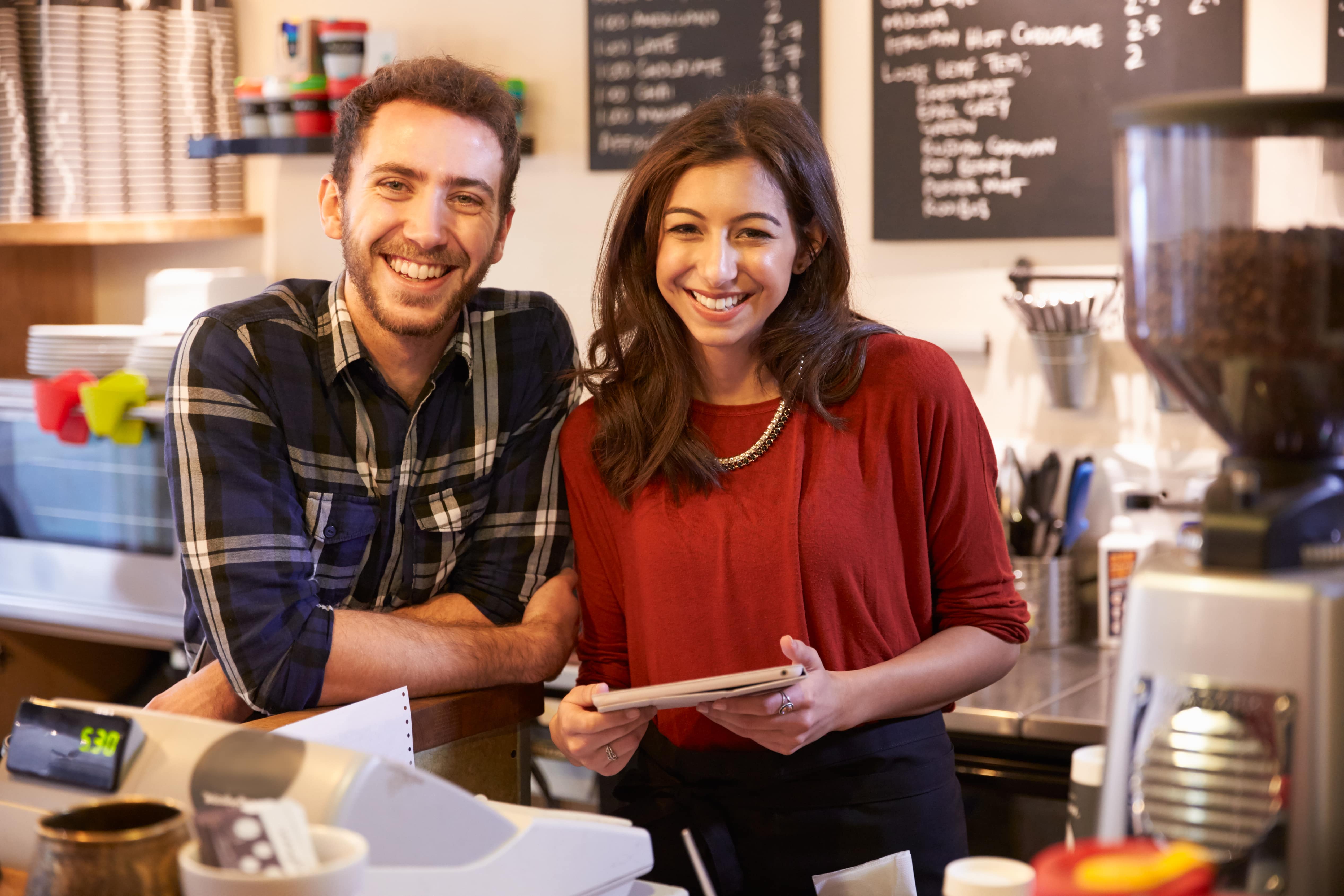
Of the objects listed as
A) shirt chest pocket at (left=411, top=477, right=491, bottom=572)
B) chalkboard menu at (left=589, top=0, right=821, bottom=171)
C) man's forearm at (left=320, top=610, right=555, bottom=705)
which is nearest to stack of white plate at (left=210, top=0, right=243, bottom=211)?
chalkboard menu at (left=589, top=0, right=821, bottom=171)

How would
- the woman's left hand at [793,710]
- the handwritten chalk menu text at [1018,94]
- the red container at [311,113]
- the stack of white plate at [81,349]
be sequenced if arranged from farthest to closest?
the red container at [311,113] < the stack of white plate at [81,349] < the handwritten chalk menu text at [1018,94] < the woman's left hand at [793,710]

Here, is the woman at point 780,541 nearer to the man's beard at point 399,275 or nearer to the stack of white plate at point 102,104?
the man's beard at point 399,275

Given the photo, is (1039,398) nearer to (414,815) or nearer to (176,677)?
(414,815)

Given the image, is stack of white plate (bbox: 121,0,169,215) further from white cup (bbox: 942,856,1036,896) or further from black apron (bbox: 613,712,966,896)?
white cup (bbox: 942,856,1036,896)

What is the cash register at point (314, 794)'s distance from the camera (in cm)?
91

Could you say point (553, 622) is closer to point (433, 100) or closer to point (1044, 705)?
point (433, 100)

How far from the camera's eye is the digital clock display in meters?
0.98

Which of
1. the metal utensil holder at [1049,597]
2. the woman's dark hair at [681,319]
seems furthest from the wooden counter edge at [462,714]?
the metal utensil holder at [1049,597]

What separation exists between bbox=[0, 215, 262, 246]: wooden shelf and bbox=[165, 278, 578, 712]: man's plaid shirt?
163cm

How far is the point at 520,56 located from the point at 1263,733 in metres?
2.53

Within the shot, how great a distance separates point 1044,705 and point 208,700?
1240 mm

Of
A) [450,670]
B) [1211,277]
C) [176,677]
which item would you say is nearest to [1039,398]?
[450,670]

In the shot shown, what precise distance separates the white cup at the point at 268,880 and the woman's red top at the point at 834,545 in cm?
76

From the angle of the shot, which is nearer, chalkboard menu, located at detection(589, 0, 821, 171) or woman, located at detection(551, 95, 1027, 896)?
woman, located at detection(551, 95, 1027, 896)
